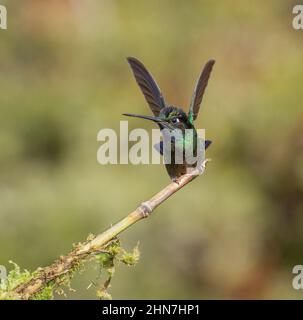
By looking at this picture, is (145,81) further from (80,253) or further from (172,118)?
(80,253)

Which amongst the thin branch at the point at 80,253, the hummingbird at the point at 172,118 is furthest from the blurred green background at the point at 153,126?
the thin branch at the point at 80,253

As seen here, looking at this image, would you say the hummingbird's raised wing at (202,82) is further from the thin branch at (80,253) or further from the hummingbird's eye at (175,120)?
the thin branch at (80,253)

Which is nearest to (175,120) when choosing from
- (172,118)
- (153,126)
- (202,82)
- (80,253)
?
(172,118)

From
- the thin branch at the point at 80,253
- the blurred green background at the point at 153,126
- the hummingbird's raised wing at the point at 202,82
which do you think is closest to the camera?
the thin branch at the point at 80,253

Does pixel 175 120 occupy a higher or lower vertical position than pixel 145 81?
lower

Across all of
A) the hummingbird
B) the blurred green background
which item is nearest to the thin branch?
the hummingbird

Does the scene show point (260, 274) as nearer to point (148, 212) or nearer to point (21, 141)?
point (21, 141)
